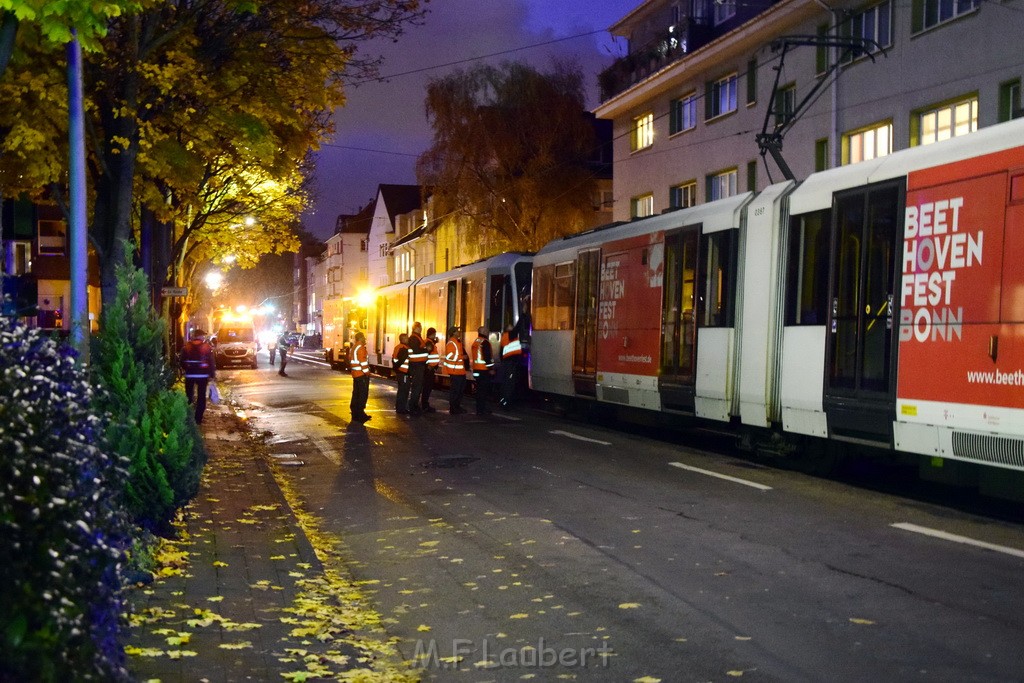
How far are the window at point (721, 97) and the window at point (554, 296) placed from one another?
10.8m

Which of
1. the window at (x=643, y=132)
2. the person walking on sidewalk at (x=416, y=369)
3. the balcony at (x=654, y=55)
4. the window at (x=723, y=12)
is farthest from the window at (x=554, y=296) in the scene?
the window at (x=643, y=132)

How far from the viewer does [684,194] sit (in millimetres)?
32469

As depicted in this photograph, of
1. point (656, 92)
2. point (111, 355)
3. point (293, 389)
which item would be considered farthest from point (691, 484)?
point (656, 92)

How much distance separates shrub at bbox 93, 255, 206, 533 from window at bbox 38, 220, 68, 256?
34040 millimetres

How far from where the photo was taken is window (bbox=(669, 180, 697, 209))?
31.9 metres

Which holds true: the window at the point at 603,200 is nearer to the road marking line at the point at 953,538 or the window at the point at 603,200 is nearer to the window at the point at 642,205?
the window at the point at 642,205

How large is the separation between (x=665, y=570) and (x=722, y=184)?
78.7 feet

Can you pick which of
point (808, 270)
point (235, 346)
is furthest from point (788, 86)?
point (235, 346)

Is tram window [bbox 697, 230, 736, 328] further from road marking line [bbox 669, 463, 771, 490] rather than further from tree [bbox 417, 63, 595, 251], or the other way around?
tree [bbox 417, 63, 595, 251]

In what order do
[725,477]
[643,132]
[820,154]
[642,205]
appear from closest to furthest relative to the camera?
[725,477], [820,154], [642,205], [643,132]

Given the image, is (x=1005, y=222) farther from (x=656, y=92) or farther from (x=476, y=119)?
(x=476, y=119)

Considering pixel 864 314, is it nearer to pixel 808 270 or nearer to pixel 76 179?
pixel 808 270

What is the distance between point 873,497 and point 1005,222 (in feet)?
10.1

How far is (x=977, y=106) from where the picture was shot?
21.0 metres
